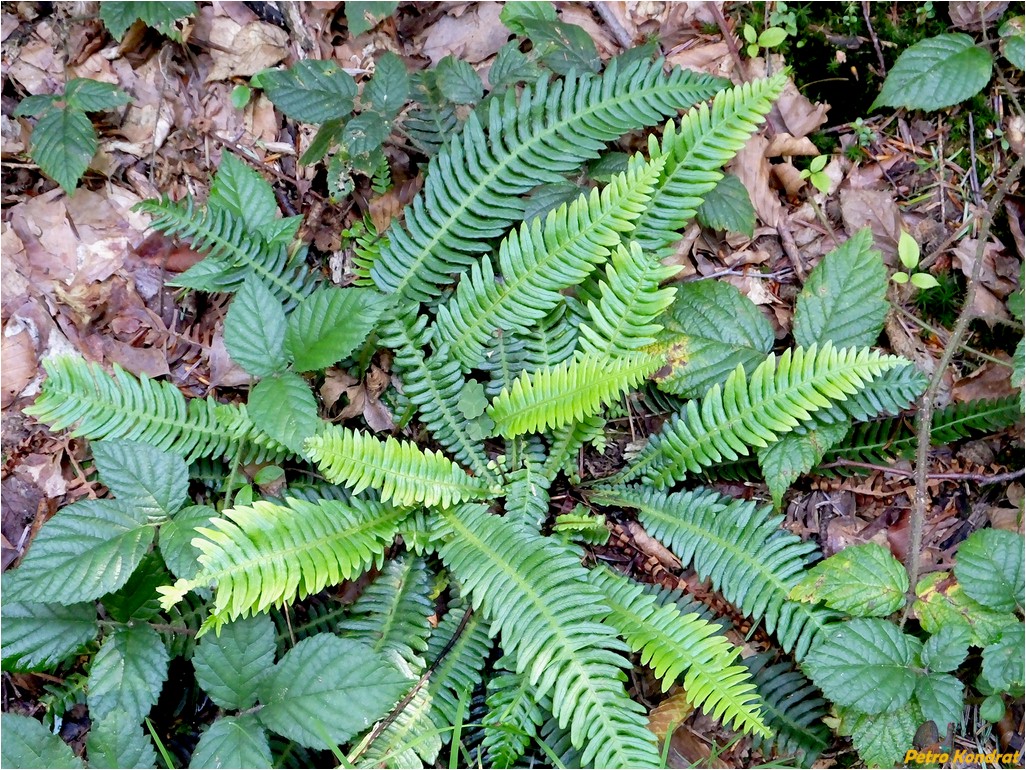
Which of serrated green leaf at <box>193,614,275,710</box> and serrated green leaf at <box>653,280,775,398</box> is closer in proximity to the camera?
serrated green leaf at <box>193,614,275,710</box>

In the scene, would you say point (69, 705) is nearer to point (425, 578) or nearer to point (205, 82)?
point (425, 578)

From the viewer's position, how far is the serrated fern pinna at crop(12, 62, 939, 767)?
260cm

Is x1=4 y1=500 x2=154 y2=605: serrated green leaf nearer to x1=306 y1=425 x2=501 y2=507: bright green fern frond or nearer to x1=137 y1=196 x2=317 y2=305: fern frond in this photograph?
x1=306 y1=425 x2=501 y2=507: bright green fern frond

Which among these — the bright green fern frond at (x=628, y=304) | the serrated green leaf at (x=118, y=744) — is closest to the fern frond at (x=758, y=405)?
the bright green fern frond at (x=628, y=304)

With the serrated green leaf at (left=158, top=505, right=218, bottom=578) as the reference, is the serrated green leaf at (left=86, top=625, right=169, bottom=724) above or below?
below

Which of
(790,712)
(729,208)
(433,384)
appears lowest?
(790,712)

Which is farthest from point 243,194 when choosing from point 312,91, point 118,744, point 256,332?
point 118,744

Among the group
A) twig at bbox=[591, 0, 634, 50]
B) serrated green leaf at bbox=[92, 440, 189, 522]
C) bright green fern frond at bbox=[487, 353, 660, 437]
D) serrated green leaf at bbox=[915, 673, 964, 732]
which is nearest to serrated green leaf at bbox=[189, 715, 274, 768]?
serrated green leaf at bbox=[92, 440, 189, 522]

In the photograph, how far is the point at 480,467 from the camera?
10.1ft

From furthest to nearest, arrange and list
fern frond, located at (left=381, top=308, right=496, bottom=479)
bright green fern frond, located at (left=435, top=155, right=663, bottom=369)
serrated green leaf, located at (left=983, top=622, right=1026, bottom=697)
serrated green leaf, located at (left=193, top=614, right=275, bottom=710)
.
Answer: fern frond, located at (left=381, top=308, right=496, bottom=479) → bright green fern frond, located at (left=435, top=155, right=663, bottom=369) → serrated green leaf, located at (left=193, top=614, right=275, bottom=710) → serrated green leaf, located at (left=983, top=622, right=1026, bottom=697)

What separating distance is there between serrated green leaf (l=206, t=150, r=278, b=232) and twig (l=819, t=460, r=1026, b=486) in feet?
8.47

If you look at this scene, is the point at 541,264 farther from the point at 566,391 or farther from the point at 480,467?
the point at 480,467

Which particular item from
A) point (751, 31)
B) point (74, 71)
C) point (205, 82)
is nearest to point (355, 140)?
point (205, 82)

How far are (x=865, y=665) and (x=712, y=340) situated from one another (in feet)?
4.32
